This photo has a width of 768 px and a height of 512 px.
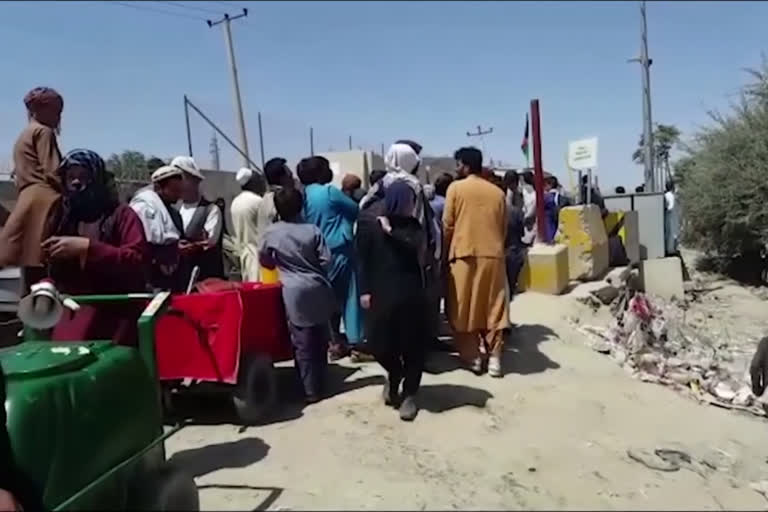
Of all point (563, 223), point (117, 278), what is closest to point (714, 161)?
point (563, 223)

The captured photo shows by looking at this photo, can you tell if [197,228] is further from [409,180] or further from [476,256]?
[476,256]

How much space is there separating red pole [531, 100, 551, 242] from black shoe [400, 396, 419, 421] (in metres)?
5.05

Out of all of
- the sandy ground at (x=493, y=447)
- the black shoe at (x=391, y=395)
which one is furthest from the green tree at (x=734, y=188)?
the black shoe at (x=391, y=395)

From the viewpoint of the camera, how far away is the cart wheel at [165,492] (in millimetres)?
2816

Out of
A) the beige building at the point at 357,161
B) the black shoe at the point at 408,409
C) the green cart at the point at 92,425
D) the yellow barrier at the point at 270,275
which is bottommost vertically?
the black shoe at the point at 408,409

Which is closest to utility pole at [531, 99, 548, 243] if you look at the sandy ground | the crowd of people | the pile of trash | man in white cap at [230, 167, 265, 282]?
the pile of trash

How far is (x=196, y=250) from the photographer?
16.9 feet

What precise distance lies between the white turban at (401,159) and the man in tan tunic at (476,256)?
2.37 ft

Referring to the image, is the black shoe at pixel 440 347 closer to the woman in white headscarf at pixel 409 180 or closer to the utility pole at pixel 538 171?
the woman in white headscarf at pixel 409 180

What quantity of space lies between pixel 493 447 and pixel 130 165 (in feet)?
35.8

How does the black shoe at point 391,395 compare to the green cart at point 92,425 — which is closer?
the green cart at point 92,425

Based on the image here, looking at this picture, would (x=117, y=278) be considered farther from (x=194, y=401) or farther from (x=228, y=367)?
(x=194, y=401)

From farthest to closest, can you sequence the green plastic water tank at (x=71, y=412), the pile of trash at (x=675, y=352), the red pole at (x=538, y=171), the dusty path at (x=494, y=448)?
1. the red pole at (x=538, y=171)
2. the pile of trash at (x=675, y=352)
3. the dusty path at (x=494, y=448)
4. the green plastic water tank at (x=71, y=412)

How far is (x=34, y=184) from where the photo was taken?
4172mm
